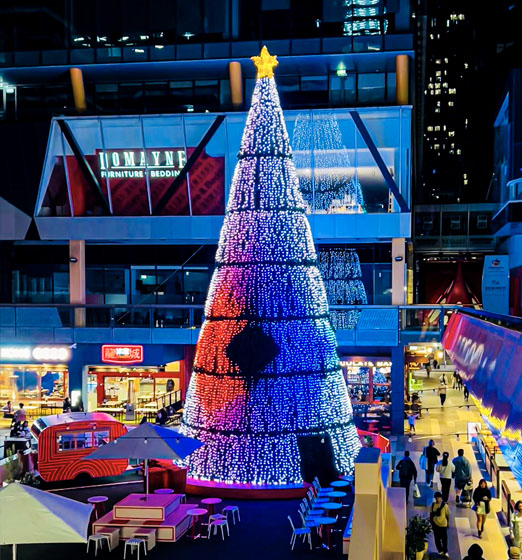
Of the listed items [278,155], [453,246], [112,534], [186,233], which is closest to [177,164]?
[186,233]

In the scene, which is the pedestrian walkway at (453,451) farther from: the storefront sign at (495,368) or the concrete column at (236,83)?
the concrete column at (236,83)

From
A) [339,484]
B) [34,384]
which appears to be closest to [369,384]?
[34,384]

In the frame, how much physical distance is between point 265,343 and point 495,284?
36.4 feet

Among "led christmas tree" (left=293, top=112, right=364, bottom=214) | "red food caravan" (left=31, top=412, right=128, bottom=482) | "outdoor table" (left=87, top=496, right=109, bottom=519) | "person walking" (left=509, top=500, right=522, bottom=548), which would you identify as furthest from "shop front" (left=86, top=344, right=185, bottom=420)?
"person walking" (left=509, top=500, right=522, bottom=548)

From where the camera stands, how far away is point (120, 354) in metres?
34.2

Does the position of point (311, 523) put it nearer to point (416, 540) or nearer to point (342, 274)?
point (416, 540)

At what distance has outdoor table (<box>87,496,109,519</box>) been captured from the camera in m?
18.0

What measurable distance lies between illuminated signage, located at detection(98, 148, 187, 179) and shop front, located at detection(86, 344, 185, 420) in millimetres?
7693

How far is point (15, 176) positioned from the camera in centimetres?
3781

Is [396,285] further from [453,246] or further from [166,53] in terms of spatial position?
[453,246]

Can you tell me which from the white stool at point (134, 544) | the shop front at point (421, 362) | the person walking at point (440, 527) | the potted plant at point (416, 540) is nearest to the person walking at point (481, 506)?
the person walking at point (440, 527)

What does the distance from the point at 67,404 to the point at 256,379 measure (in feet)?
52.6

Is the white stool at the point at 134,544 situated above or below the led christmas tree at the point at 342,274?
below

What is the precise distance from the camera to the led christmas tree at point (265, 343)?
63.3 ft
